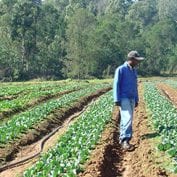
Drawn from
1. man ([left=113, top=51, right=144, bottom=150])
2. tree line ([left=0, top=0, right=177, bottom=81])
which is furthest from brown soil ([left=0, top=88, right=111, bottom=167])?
tree line ([left=0, top=0, right=177, bottom=81])

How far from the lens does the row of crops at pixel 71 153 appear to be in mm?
9602

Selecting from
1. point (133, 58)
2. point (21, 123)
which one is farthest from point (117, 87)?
point (21, 123)

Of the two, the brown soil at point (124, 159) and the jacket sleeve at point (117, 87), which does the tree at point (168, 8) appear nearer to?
the brown soil at point (124, 159)

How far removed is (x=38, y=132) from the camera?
661 inches

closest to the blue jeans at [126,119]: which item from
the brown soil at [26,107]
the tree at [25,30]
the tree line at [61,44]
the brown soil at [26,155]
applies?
the brown soil at [26,155]

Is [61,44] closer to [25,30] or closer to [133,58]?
[25,30]

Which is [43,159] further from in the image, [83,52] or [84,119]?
[83,52]

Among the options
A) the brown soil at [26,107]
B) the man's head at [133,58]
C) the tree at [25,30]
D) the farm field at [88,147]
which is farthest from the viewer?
the tree at [25,30]

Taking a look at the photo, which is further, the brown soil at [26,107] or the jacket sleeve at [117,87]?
the brown soil at [26,107]

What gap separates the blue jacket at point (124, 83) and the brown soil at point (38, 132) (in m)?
3.45

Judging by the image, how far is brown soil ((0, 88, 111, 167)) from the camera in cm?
1335

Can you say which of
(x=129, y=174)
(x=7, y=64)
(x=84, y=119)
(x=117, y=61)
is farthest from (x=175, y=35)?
(x=129, y=174)

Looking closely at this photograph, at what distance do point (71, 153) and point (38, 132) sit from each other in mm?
5684

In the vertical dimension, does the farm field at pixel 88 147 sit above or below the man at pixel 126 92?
below
